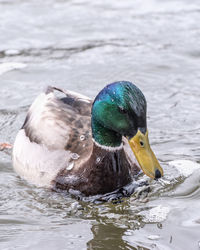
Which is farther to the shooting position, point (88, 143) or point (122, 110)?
point (88, 143)

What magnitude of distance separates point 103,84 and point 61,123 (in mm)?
2415

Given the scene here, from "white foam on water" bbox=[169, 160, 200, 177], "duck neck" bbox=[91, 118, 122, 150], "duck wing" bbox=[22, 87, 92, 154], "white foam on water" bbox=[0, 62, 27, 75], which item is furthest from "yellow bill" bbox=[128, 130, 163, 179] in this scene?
"white foam on water" bbox=[0, 62, 27, 75]

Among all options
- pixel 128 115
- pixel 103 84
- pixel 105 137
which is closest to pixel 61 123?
pixel 105 137

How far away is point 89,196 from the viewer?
17.7 ft

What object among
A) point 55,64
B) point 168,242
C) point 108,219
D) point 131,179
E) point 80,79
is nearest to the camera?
point 168,242

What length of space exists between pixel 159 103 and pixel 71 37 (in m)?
2.68

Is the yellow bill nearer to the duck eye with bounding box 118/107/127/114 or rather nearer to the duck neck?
the duck eye with bounding box 118/107/127/114

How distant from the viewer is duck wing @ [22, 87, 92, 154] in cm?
564

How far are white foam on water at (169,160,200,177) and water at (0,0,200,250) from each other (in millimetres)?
10

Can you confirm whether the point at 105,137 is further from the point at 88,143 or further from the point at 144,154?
the point at 144,154

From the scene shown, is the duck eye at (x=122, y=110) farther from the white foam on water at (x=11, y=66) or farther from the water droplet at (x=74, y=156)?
the white foam on water at (x=11, y=66)

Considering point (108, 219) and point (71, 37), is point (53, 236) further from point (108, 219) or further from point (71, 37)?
point (71, 37)

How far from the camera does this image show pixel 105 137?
532cm

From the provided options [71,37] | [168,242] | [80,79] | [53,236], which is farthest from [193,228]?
[71,37]
